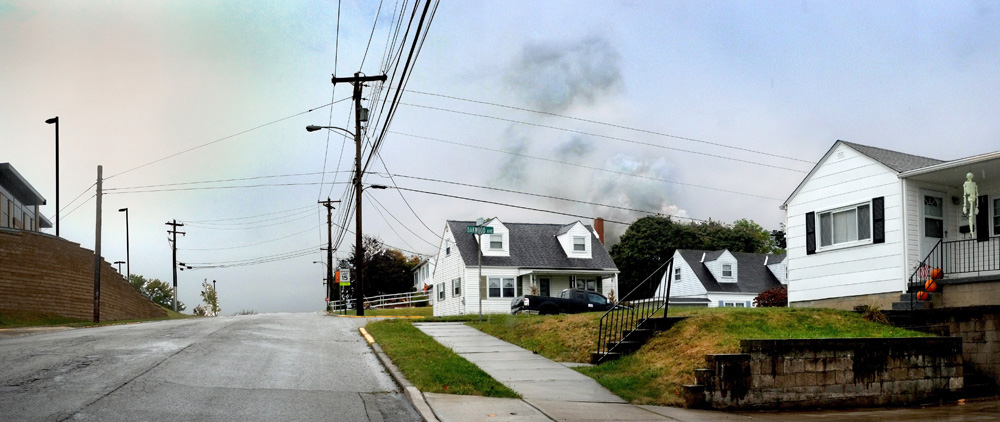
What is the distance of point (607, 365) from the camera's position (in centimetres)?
1478

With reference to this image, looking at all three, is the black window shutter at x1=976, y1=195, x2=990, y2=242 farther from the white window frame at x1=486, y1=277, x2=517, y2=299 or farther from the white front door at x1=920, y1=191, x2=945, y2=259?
the white window frame at x1=486, y1=277, x2=517, y2=299

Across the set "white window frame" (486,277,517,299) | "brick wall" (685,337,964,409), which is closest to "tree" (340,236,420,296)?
"white window frame" (486,277,517,299)

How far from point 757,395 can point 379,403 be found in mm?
6149

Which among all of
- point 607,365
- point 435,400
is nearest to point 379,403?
point 435,400

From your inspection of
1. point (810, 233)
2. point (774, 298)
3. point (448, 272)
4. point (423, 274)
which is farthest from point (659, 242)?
point (810, 233)

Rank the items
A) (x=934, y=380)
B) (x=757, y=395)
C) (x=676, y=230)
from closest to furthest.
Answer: (x=757, y=395), (x=934, y=380), (x=676, y=230)

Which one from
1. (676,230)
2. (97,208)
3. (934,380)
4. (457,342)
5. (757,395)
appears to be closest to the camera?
(757,395)

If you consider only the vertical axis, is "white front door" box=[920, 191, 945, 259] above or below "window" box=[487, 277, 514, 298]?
above

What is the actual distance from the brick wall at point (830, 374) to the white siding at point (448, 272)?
3278 centimetres

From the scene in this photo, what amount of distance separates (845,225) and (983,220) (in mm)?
3366

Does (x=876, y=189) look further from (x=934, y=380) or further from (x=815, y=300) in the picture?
(x=934, y=380)

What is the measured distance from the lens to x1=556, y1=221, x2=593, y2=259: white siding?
159 feet

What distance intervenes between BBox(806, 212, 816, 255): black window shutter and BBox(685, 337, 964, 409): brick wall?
26.7 ft

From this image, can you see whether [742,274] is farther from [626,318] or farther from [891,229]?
[626,318]
